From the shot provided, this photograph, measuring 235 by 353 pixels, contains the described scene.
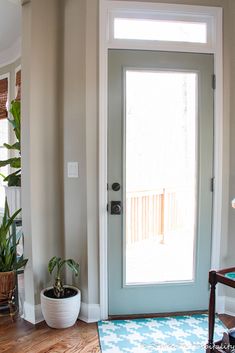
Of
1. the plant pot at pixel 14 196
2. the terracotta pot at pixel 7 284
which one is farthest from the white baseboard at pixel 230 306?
the plant pot at pixel 14 196

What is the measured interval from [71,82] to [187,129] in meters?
1.03

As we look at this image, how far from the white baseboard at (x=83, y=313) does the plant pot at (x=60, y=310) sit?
0.12 m

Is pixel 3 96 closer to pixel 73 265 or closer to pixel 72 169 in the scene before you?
pixel 72 169

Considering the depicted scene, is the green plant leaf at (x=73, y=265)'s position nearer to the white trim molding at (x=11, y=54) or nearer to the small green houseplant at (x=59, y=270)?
the small green houseplant at (x=59, y=270)

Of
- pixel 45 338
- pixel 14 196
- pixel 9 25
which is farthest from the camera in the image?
pixel 9 25

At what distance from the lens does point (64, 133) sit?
2.47 m

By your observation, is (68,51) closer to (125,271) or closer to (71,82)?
(71,82)

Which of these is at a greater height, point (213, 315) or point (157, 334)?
point (213, 315)

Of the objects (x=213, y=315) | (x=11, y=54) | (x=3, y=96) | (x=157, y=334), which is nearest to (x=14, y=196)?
(x=157, y=334)

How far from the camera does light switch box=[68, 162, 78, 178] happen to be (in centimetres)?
242

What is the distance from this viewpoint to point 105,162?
7.80ft

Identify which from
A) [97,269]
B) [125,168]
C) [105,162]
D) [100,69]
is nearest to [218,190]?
[125,168]

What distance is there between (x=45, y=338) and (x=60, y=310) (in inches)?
8.2

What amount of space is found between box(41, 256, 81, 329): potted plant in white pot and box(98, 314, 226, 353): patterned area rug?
26 centimetres
